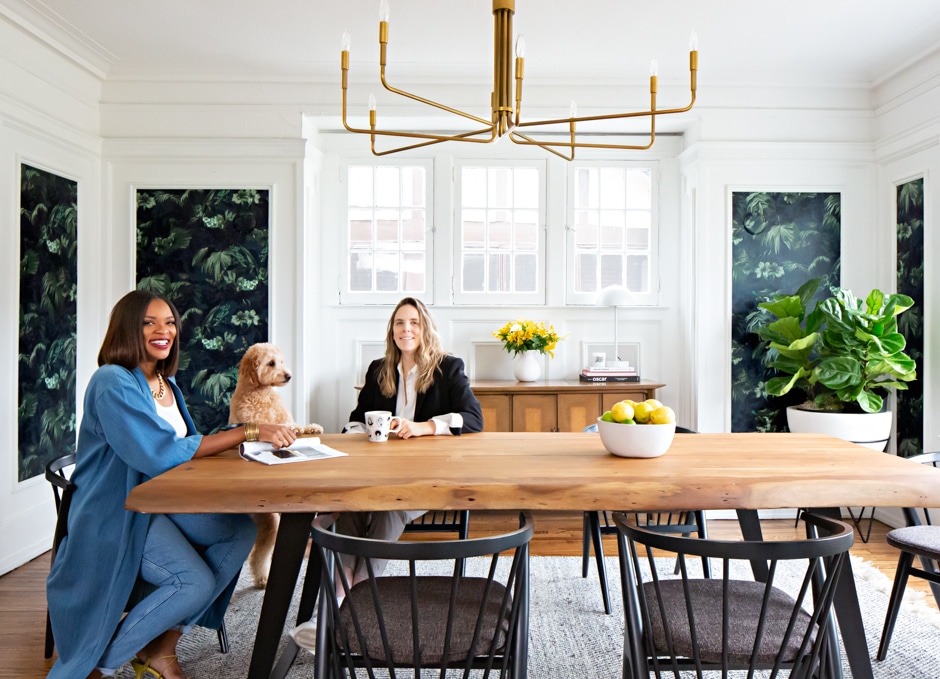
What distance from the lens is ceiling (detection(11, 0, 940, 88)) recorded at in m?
3.40

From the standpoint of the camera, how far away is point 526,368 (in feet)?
15.2

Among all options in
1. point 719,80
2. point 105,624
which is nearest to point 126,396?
point 105,624

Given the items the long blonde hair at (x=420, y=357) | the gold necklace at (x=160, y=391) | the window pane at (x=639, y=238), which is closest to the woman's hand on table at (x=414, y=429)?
the long blonde hair at (x=420, y=357)

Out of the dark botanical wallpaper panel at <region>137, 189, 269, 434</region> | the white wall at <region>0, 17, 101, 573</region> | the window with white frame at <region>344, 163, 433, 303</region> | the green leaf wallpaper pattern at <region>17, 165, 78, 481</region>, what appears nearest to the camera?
the white wall at <region>0, 17, 101, 573</region>

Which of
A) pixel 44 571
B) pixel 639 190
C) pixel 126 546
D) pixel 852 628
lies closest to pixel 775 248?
pixel 639 190

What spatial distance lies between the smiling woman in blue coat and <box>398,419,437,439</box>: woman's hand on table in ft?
2.27

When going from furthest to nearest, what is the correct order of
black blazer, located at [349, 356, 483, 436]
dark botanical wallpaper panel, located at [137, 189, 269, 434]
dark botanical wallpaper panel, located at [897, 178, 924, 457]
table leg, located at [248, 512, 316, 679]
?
dark botanical wallpaper panel, located at [137, 189, 269, 434]
dark botanical wallpaper panel, located at [897, 178, 924, 457]
black blazer, located at [349, 356, 483, 436]
table leg, located at [248, 512, 316, 679]

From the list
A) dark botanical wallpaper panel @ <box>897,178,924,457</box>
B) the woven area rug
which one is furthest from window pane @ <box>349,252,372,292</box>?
dark botanical wallpaper panel @ <box>897,178,924,457</box>

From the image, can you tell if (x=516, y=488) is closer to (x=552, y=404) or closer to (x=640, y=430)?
(x=640, y=430)

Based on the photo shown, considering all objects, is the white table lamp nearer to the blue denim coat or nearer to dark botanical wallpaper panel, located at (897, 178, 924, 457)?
dark botanical wallpaper panel, located at (897, 178, 924, 457)

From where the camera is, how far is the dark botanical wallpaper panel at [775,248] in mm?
4426

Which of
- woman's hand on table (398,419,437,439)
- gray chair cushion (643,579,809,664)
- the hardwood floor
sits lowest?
the hardwood floor

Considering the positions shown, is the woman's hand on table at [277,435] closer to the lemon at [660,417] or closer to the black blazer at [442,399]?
the black blazer at [442,399]

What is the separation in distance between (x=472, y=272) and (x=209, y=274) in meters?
1.77
